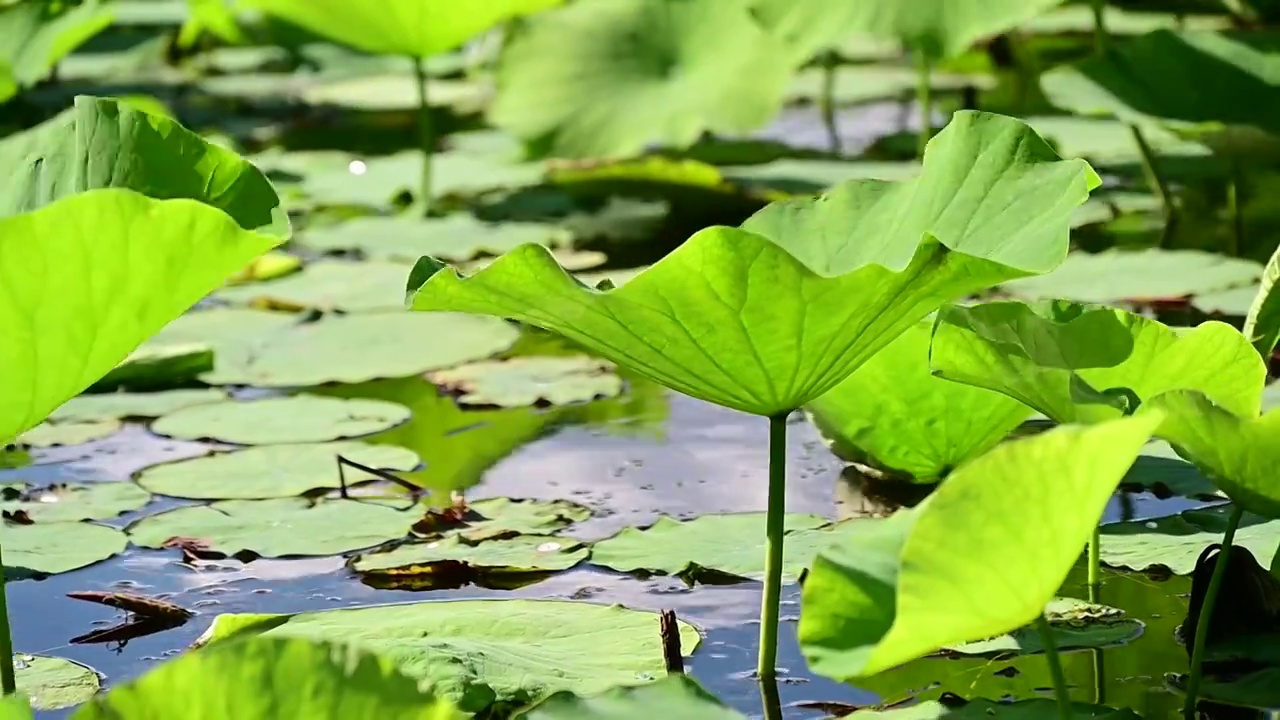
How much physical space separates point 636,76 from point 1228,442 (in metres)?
1.91

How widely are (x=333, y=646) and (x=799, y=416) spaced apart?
1011mm

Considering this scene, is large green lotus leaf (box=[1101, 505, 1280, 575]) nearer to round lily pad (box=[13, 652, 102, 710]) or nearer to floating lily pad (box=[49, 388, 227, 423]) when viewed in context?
round lily pad (box=[13, 652, 102, 710])

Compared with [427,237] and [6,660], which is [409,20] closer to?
[427,237]

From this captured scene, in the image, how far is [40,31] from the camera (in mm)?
2975

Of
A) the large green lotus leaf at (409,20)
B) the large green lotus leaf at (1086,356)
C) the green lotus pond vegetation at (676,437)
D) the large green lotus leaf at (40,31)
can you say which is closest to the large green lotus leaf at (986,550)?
the green lotus pond vegetation at (676,437)

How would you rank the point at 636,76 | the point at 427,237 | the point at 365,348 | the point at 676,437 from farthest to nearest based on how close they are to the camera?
the point at 636,76, the point at 427,237, the point at 365,348, the point at 676,437

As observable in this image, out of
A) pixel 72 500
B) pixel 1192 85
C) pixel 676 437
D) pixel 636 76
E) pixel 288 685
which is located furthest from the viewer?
pixel 636 76

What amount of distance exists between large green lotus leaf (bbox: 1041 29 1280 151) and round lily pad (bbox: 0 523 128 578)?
125cm

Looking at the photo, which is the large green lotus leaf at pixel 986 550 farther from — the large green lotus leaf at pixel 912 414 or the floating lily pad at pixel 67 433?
the floating lily pad at pixel 67 433

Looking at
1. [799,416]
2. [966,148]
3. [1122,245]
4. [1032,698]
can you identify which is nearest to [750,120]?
[1122,245]

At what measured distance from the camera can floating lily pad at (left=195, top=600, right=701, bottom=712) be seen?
0.97m

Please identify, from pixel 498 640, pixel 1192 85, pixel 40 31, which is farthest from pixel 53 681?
pixel 40 31

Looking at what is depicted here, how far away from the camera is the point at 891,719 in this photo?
0.91m

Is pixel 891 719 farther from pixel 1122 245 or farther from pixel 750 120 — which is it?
pixel 750 120
